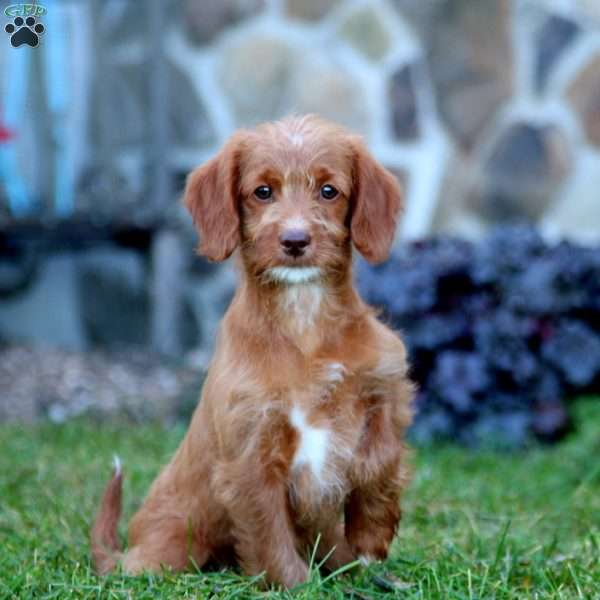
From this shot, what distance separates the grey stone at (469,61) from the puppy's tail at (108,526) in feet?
16.0

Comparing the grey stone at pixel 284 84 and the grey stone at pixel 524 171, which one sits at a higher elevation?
the grey stone at pixel 284 84

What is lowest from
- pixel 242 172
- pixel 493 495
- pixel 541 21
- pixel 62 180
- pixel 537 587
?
pixel 493 495

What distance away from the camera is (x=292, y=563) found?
3580 mm

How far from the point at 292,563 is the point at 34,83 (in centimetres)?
589

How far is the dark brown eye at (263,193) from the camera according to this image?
12.1 ft

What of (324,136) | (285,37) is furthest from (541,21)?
(324,136)

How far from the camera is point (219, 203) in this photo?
147 inches

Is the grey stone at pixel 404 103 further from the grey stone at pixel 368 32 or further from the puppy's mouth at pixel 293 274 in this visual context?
the puppy's mouth at pixel 293 274

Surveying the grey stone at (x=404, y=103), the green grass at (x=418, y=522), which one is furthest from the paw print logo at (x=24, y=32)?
the grey stone at (x=404, y=103)

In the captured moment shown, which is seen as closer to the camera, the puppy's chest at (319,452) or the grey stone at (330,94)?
the puppy's chest at (319,452)

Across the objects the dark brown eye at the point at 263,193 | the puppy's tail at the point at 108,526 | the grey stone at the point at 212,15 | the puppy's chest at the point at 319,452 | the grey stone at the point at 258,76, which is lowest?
the puppy's tail at the point at 108,526

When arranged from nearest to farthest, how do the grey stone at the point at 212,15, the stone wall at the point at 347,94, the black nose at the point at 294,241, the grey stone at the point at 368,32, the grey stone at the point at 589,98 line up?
the black nose at the point at 294,241 < the grey stone at the point at 589,98 < the stone wall at the point at 347,94 < the grey stone at the point at 368,32 < the grey stone at the point at 212,15

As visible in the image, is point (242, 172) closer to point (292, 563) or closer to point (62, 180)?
point (292, 563)

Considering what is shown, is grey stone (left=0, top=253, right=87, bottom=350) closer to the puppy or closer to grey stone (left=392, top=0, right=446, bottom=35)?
grey stone (left=392, top=0, right=446, bottom=35)
